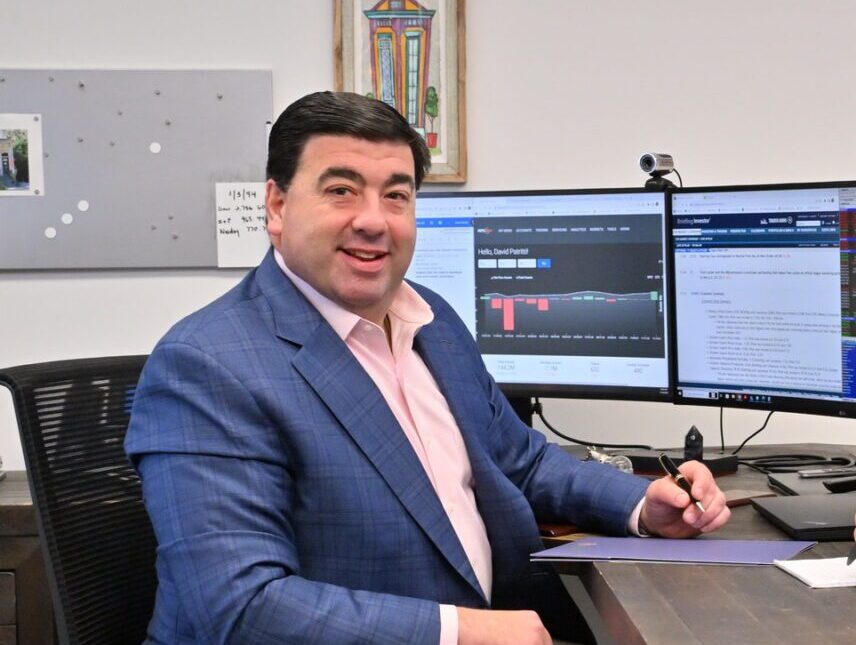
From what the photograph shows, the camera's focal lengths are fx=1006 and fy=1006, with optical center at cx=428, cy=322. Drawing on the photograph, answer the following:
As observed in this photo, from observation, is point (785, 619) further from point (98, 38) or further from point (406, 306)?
point (98, 38)

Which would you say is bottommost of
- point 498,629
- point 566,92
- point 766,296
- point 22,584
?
point 22,584

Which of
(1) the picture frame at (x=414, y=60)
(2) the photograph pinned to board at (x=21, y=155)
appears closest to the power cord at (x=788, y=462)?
(1) the picture frame at (x=414, y=60)

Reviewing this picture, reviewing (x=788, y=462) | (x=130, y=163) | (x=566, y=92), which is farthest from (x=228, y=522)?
(x=566, y=92)

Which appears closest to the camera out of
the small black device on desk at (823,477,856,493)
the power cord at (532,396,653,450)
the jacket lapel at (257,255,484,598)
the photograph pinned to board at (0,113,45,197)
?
the jacket lapel at (257,255,484,598)

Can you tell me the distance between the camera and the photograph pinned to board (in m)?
2.32

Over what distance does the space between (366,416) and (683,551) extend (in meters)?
0.45

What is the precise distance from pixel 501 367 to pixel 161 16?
3.81 ft

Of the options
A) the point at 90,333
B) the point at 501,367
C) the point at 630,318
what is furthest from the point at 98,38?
the point at 630,318

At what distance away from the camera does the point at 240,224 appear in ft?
7.75

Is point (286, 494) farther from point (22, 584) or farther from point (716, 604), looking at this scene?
point (22, 584)

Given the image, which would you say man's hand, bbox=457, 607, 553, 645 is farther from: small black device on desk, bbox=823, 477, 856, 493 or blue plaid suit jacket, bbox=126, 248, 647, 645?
small black device on desk, bbox=823, 477, 856, 493

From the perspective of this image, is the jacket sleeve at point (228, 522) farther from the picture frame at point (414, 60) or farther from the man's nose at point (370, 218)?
the picture frame at point (414, 60)

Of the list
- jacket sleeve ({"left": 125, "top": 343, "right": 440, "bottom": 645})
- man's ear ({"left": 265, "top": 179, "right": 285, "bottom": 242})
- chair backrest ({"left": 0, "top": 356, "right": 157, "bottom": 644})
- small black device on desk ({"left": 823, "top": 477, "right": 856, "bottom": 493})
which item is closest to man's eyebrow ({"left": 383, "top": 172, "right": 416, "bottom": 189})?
man's ear ({"left": 265, "top": 179, "right": 285, "bottom": 242})

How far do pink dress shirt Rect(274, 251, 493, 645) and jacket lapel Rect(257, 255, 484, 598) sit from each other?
6 cm
